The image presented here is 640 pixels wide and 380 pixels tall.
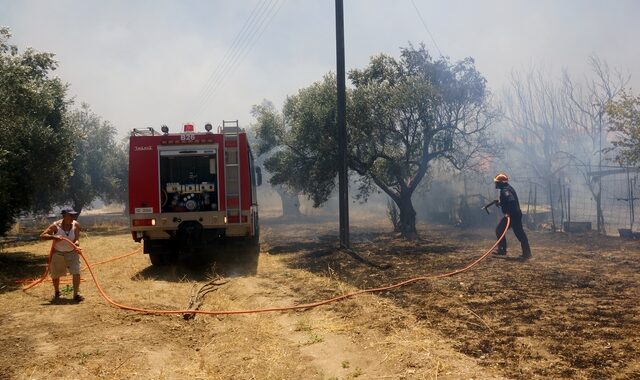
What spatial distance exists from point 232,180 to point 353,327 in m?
5.68

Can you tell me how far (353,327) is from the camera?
5918 millimetres

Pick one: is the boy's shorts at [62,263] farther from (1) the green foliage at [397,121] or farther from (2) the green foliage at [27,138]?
(1) the green foliage at [397,121]

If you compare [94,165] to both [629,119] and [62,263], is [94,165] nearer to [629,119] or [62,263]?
[62,263]

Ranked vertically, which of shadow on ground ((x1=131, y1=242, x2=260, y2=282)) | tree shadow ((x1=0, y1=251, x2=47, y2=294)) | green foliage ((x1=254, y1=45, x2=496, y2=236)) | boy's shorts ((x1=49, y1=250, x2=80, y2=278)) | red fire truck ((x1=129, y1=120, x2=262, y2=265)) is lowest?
shadow on ground ((x1=131, y1=242, x2=260, y2=282))

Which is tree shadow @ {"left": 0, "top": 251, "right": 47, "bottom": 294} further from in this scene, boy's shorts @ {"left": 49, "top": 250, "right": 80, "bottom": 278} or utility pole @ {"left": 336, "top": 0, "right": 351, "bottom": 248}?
utility pole @ {"left": 336, "top": 0, "right": 351, "bottom": 248}

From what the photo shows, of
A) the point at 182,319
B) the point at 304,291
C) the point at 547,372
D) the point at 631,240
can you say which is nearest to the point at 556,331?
the point at 547,372

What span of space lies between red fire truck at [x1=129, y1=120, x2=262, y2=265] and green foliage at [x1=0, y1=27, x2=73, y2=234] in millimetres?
2696

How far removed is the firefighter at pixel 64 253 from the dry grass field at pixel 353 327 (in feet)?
1.07

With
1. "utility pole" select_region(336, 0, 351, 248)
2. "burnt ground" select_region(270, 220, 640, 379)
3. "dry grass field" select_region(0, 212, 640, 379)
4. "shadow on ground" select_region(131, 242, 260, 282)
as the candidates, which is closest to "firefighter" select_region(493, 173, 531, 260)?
"burnt ground" select_region(270, 220, 640, 379)

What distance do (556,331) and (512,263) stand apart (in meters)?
4.88

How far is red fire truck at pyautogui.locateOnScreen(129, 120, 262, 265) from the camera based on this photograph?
10.4 meters

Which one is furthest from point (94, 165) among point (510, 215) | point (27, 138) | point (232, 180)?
point (510, 215)

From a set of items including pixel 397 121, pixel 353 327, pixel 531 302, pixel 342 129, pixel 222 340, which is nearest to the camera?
pixel 222 340

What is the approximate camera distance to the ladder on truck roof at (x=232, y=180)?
418 inches
